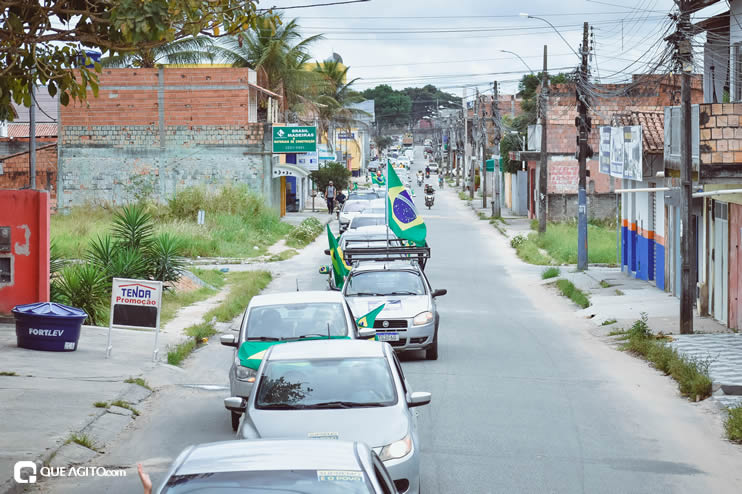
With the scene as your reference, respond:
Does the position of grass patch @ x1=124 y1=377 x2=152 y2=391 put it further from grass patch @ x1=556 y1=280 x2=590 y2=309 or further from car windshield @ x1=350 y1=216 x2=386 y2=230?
car windshield @ x1=350 y1=216 x2=386 y2=230

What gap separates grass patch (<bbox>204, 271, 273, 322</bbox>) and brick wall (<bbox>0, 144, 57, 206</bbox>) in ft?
74.9

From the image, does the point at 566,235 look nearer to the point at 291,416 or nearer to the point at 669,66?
the point at 669,66

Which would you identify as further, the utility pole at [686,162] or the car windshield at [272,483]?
the utility pole at [686,162]

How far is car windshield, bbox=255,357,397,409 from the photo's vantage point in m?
8.81

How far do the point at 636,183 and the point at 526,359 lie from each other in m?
15.2

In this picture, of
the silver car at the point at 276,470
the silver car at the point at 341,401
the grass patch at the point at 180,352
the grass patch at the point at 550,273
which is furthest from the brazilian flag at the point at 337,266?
the silver car at the point at 276,470

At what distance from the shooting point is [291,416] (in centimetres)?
855

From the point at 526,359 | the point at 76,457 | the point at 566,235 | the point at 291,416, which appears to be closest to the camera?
the point at 291,416

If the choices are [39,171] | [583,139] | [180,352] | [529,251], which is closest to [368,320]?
[180,352]

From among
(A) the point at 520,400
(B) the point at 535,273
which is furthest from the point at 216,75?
(A) the point at 520,400

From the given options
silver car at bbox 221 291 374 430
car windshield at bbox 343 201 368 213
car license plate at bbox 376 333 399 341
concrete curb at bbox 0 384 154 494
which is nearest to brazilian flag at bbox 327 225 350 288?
car license plate at bbox 376 333 399 341

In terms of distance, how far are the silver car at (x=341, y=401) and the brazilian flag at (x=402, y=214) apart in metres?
12.9

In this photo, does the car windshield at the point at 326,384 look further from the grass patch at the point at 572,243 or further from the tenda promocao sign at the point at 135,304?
the grass patch at the point at 572,243

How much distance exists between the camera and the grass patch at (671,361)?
14.2 metres
